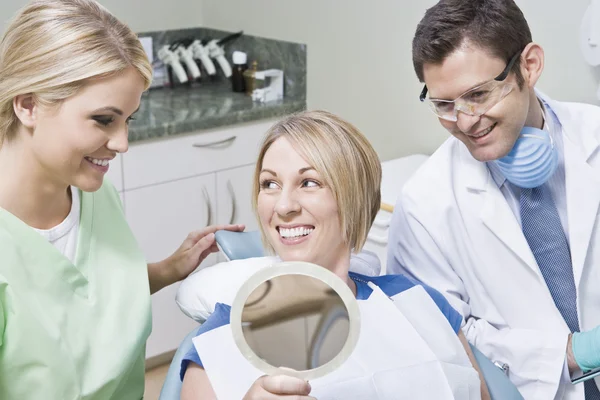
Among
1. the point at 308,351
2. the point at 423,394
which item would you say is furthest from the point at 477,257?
the point at 308,351

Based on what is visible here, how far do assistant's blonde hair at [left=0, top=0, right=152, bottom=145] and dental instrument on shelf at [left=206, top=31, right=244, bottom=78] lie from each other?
2.05 meters

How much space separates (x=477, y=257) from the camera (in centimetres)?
179

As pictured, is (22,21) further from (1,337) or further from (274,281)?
(274,281)

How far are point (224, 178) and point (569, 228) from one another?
173 cm

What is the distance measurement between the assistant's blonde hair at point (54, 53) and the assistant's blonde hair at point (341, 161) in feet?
1.05

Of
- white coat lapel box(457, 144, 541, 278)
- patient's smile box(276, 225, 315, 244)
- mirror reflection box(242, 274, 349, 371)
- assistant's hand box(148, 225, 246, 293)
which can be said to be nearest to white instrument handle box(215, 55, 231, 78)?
assistant's hand box(148, 225, 246, 293)

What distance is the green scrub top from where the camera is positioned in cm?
142

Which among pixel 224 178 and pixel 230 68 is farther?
pixel 230 68

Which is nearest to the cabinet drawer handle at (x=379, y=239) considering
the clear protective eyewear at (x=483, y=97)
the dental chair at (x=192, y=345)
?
the dental chair at (x=192, y=345)

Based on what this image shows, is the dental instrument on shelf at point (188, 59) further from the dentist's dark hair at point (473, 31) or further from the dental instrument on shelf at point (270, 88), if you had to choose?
the dentist's dark hair at point (473, 31)

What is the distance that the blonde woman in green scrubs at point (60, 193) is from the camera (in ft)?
4.71

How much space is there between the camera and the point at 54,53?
1439 millimetres

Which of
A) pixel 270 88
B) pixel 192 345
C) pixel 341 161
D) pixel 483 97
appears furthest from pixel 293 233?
pixel 270 88

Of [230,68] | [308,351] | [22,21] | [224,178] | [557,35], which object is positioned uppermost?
[22,21]
